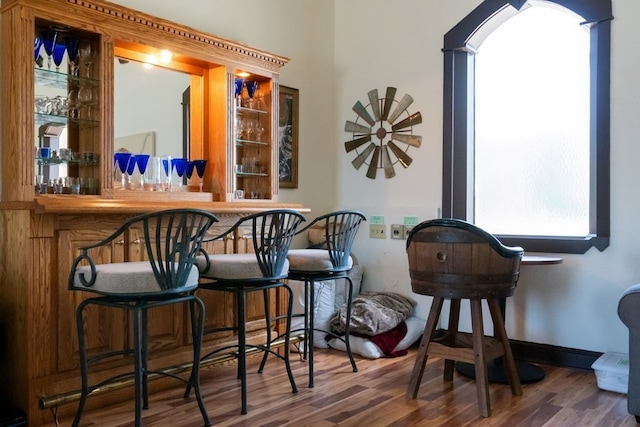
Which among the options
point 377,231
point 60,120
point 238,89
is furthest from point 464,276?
point 60,120

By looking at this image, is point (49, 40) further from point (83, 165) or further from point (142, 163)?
point (142, 163)

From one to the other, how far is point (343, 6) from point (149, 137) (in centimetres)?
209

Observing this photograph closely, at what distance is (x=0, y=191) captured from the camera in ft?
8.27

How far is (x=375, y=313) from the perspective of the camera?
351cm

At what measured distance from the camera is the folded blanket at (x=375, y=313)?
3457 mm

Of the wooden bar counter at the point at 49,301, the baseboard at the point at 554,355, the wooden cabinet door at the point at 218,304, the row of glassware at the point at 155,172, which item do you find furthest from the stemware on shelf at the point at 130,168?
the baseboard at the point at 554,355

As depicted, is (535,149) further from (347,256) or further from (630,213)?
(347,256)

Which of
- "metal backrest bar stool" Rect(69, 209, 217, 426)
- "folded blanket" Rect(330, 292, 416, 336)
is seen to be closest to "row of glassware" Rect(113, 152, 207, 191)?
"metal backrest bar stool" Rect(69, 209, 217, 426)

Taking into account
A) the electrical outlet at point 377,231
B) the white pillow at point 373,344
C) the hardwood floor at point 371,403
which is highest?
the electrical outlet at point 377,231

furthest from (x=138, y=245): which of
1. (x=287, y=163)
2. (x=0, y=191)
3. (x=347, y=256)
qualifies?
(x=287, y=163)

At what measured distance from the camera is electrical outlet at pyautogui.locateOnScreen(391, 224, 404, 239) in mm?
3988

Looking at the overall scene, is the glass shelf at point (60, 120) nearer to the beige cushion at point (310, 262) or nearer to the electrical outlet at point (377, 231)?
the beige cushion at point (310, 262)

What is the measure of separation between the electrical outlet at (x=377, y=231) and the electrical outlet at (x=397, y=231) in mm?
70

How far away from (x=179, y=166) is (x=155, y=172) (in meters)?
0.15
